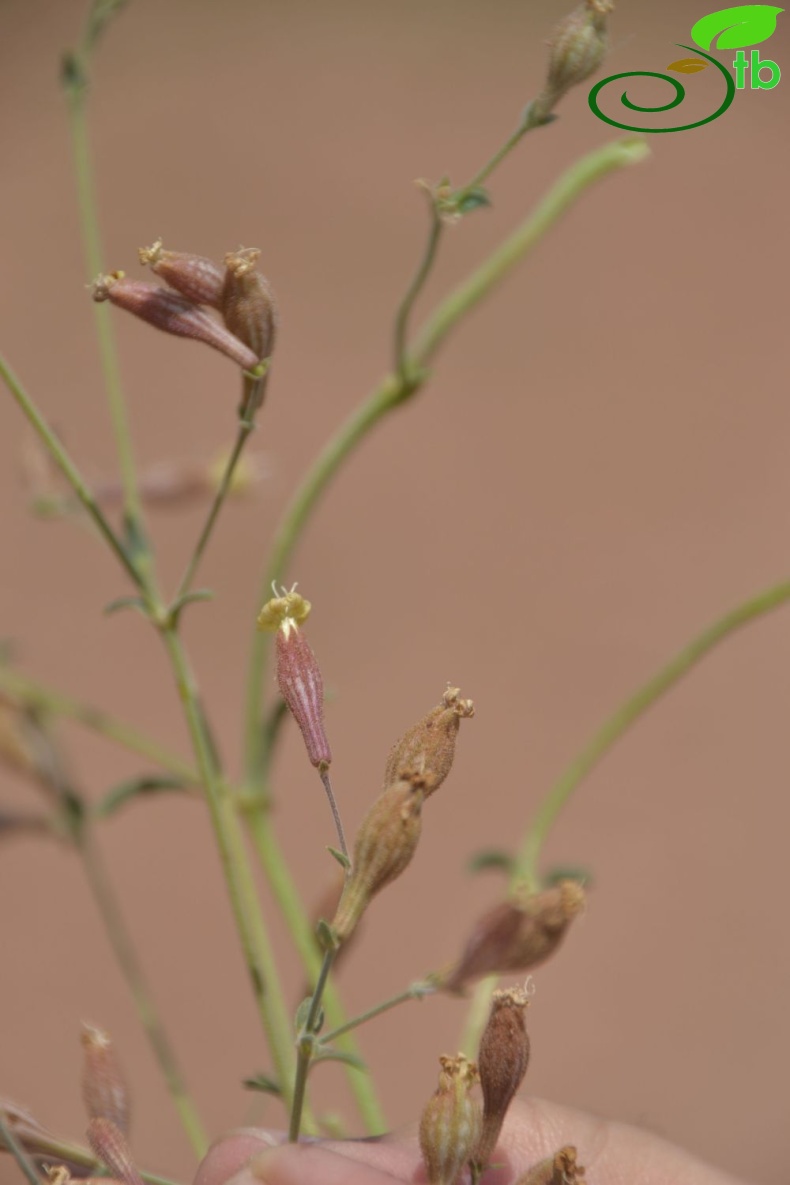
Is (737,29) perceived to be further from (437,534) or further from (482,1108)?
(437,534)

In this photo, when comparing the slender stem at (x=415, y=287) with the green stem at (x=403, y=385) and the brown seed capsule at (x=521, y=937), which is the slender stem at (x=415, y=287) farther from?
the brown seed capsule at (x=521, y=937)

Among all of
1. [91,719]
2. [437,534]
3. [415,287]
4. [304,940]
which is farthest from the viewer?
[437,534]

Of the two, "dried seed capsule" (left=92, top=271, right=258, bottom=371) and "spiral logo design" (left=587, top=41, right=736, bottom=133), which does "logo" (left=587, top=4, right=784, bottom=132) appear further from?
"dried seed capsule" (left=92, top=271, right=258, bottom=371)

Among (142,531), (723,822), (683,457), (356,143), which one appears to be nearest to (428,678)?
(723,822)

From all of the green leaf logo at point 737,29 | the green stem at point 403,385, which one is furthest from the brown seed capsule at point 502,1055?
the green leaf logo at point 737,29

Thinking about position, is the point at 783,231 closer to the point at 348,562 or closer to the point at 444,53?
the point at 444,53

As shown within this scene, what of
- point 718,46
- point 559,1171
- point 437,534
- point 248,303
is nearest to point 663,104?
point 718,46

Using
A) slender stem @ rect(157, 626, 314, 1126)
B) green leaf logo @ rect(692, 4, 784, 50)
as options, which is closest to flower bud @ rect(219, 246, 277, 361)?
slender stem @ rect(157, 626, 314, 1126)
